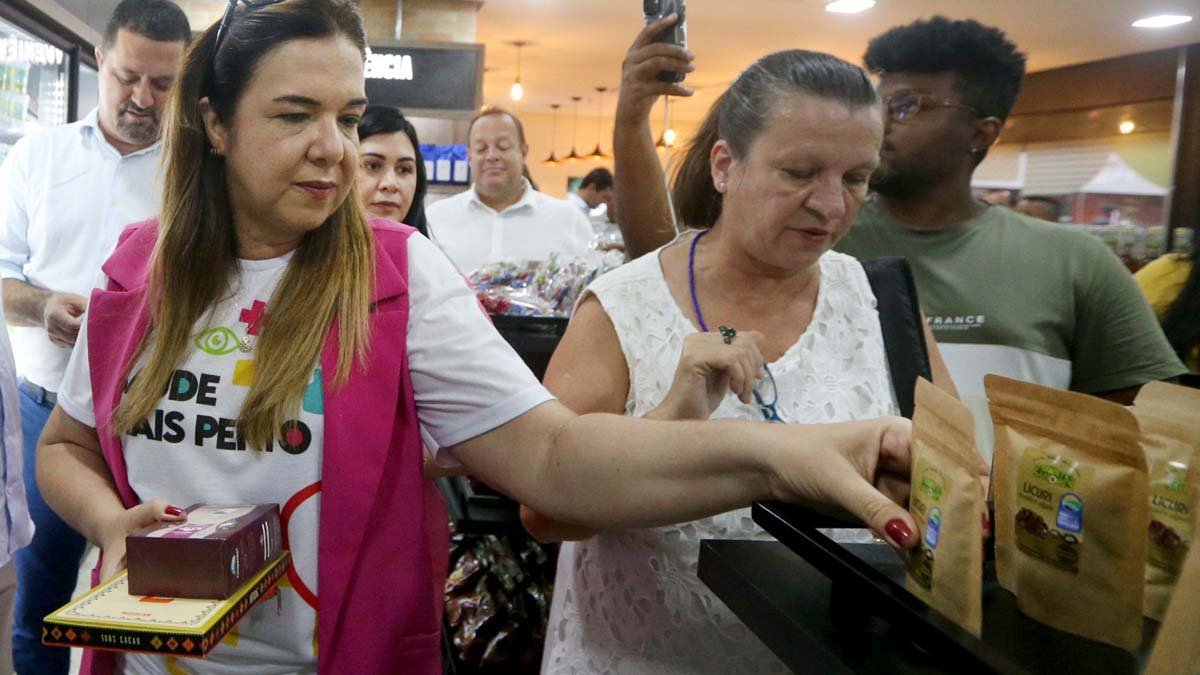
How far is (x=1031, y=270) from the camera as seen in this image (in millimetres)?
1800

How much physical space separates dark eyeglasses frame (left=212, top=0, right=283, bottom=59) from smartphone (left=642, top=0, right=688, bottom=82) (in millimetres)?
685

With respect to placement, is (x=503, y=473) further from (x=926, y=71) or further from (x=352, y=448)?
(x=926, y=71)

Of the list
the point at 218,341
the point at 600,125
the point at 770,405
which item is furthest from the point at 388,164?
the point at 600,125

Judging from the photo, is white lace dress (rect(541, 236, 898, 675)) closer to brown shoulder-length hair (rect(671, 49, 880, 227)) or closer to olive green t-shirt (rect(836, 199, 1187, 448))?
brown shoulder-length hair (rect(671, 49, 880, 227))

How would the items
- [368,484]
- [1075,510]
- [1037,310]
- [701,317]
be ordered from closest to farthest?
[1075,510]
[368,484]
[701,317]
[1037,310]

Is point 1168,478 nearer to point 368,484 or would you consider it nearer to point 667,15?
point 368,484

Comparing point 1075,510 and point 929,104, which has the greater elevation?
point 929,104

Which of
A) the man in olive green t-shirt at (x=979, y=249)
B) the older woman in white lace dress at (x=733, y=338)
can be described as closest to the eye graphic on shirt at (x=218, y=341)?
the older woman in white lace dress at (x=733, y=338)

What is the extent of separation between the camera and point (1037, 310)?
5.82 feet

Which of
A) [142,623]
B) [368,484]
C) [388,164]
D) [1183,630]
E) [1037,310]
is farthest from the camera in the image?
[388,164]

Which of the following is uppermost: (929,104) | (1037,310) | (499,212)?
(929,104)

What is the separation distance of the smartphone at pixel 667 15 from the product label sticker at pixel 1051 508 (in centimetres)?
109

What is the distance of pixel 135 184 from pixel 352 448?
5.99 ft

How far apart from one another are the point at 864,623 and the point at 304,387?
71 centimetres
